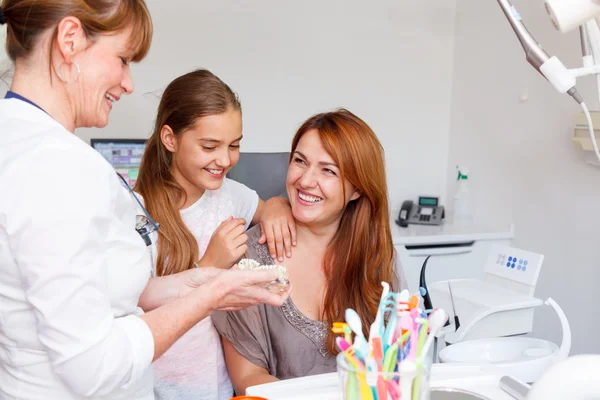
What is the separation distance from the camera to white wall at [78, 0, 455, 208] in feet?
9.16

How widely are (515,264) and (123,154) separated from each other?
6.01 feet

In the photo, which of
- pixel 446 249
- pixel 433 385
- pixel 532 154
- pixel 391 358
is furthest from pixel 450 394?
pixel 532 154

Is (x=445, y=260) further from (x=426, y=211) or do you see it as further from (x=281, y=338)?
(x=281, y=338)

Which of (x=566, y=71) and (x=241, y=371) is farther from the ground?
(x=566, y=71)

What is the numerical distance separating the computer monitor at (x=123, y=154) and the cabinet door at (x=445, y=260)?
1271mm

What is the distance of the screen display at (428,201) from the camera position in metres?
3.22

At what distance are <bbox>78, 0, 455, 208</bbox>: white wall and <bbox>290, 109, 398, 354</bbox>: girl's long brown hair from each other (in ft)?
4.56

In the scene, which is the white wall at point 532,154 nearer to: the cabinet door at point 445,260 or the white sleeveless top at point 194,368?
the cabinet door at point 445,260

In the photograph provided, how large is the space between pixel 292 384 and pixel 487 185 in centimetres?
224

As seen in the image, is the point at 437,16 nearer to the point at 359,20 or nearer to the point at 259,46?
the point at 359,20

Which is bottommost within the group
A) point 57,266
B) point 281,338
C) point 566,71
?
point 281,338

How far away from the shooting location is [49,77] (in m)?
0.85

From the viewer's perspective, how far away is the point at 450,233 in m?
2.79

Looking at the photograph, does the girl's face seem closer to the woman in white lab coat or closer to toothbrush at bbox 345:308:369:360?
the woman in white lab coat
